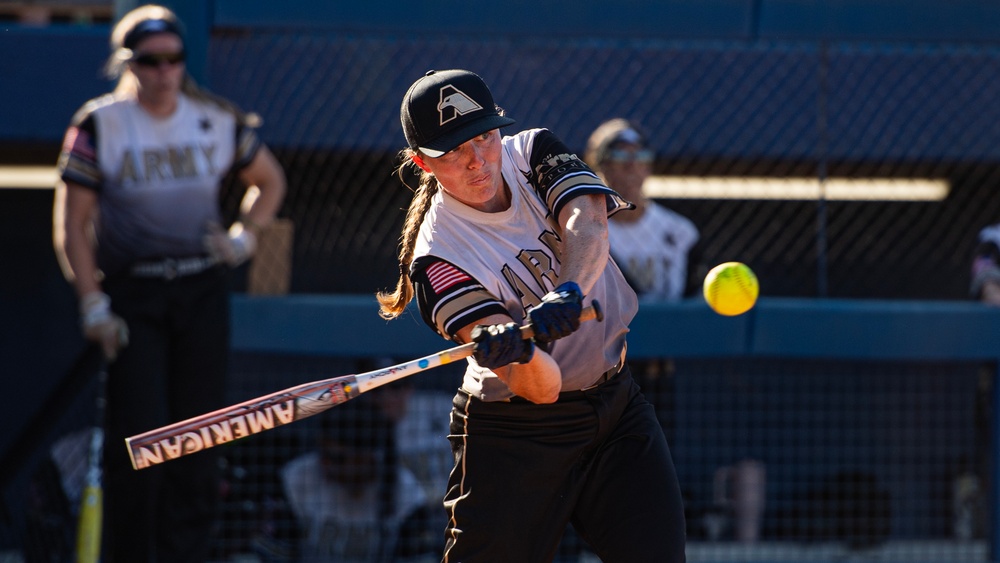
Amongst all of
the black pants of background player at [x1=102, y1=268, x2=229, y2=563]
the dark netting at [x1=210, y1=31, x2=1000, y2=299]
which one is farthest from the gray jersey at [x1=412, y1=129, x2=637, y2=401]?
the dark netting at [x1=210, y1=31, x2=1000, y2=299]

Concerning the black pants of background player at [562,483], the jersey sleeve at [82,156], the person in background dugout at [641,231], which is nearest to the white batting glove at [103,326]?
the jersey sleeve at [82,156]

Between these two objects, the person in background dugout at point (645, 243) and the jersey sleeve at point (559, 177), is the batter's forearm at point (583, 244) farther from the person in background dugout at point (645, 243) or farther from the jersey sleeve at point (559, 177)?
the person in background dugout at point (645, 243)

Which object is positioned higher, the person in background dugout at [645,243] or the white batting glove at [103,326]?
the person in background dugout at [645,243]

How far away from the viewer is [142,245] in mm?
4836

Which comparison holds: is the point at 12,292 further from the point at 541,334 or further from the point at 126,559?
the point at 541,334

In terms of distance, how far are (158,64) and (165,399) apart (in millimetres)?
1349

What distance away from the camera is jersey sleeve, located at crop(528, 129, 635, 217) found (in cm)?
311

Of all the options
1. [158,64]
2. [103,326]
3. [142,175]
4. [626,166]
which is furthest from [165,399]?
[626,166]

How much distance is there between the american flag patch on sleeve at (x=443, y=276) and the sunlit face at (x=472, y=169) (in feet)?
0.64

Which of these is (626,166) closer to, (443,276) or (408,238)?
(408,238)

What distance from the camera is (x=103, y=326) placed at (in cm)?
460

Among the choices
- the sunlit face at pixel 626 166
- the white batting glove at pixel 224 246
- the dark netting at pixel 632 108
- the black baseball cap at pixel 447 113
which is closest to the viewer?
the black baseball cap at pixel 447 113

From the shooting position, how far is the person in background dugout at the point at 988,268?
5.61 m

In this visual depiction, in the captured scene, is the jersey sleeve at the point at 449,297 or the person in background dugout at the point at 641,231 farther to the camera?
the person in background dugout at the point at 641,231
